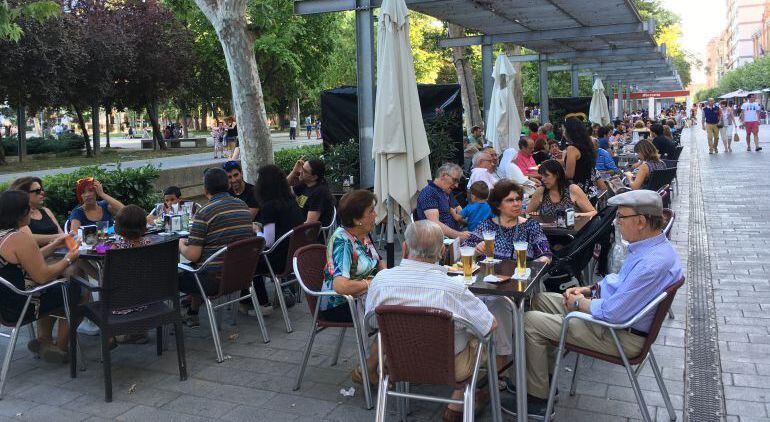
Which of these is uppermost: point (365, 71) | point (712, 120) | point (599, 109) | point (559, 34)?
point (559, 34)

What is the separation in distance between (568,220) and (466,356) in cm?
272

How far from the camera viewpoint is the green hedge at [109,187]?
7.53 metres

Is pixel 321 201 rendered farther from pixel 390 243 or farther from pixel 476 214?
pixel 476 214

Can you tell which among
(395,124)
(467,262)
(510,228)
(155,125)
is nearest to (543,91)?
(395,124)

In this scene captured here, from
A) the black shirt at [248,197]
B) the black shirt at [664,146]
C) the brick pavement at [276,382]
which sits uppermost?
the black shirt at [664,146]

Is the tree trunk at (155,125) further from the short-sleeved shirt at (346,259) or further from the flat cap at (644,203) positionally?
the flat cap at (644,203)

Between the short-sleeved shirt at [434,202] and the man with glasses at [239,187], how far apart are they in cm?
176

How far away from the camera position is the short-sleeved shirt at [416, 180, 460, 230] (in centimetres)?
596

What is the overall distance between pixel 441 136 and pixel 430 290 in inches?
344

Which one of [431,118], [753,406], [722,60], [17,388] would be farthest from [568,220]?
[722,60]

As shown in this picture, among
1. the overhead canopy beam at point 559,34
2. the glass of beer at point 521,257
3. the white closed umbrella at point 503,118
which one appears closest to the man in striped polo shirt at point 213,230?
the glass of beer at point 521,257

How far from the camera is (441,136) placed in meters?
11.7

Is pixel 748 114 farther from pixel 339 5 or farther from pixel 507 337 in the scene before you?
pixel 507 337

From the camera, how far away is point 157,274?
444 centimetres
